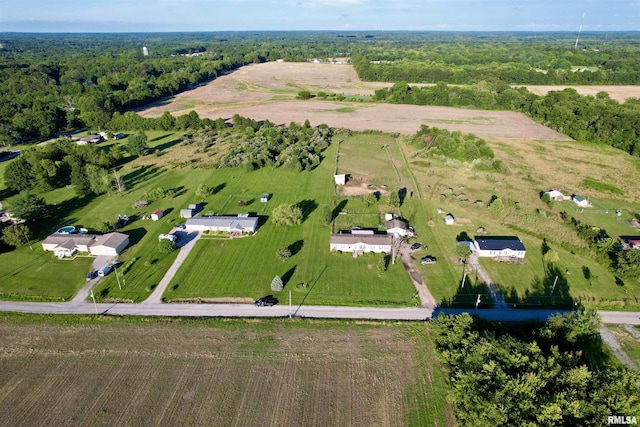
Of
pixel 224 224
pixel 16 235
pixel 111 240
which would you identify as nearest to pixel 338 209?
pixel 224 224

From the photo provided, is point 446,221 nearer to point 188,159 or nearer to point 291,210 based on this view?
point 291,210

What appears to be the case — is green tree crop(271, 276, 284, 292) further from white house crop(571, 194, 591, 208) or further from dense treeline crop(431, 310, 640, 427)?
white house crop(571, 194, 591, 208)

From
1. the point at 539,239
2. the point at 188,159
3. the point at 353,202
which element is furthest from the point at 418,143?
the point at 188,159

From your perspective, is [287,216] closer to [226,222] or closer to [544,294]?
[226,222]

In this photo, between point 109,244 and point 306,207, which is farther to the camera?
point 306,207

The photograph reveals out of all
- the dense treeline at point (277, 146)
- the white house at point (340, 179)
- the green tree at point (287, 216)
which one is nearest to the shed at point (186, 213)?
the green tree at point (287, 216)

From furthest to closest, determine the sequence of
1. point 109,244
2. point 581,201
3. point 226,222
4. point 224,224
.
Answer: point 581,201 → point 226,222 → point 224,224 → point 109,244

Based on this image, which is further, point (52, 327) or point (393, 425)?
point (52, 327)
